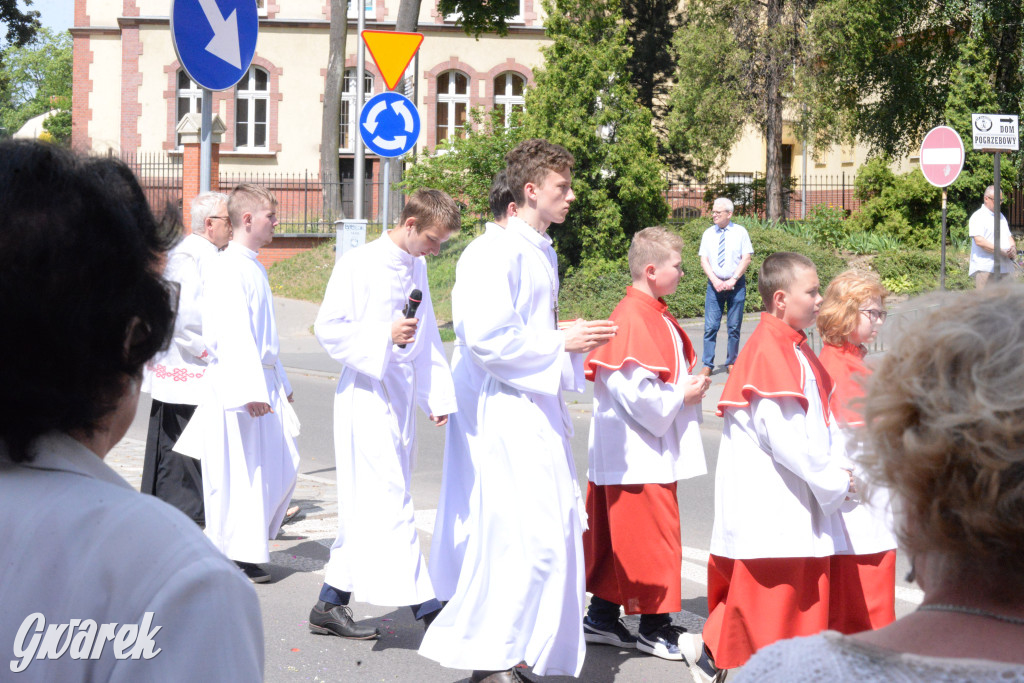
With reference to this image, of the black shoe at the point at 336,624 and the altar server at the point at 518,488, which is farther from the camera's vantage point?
the black shoe at the point at 336,624

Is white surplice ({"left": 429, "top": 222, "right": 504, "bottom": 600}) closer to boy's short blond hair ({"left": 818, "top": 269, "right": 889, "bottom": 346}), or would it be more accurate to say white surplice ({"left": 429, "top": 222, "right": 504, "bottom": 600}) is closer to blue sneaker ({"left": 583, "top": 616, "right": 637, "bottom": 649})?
blue sneaker ({"left": 583, "top": 616, "right": 637, "bottom": 649})

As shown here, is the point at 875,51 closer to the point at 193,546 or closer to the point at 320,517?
the point at 320,517

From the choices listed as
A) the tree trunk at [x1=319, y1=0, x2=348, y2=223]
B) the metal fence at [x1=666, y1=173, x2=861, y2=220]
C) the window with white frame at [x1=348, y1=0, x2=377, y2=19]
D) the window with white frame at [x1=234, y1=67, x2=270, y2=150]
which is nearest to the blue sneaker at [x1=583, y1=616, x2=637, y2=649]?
the tree trunk at [x1=319, y1=0, x2=348, y2=223]

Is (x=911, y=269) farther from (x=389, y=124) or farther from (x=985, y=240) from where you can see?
(x=389, y=124)

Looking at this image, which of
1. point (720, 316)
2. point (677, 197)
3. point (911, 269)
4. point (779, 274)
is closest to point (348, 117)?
point (677, 197)

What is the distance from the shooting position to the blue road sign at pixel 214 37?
5.80m

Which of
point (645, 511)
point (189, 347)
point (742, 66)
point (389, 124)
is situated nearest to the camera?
point (645, 511)

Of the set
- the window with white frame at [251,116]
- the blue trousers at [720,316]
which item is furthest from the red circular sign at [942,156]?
the window with white frame at [251,116]

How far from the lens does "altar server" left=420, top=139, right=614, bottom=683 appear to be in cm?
436

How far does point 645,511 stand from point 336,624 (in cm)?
154

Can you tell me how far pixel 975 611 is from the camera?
1.45 meters

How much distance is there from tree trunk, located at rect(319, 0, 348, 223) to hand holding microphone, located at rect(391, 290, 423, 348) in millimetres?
25698

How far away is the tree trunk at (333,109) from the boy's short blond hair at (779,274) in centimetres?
2670

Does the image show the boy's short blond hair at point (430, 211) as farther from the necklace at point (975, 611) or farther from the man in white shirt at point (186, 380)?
the necklace at point (975, 611)
